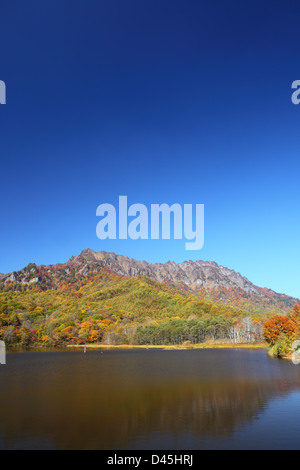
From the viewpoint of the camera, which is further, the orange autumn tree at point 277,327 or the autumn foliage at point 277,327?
the orange autumn tree at point 277,327

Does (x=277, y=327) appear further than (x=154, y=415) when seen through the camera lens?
Yes

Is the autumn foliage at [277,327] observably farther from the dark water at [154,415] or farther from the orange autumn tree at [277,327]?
the dark water at [154,415]

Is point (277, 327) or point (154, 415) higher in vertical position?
point (154, 415)

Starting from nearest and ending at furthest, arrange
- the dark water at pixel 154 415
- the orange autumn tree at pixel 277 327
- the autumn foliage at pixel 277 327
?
1. the dark water at pixel 154 415
2. the autumn foliage at pixel 277 327
3. the orange autumn tree at pixel 277 327

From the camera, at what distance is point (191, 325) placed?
153750mm

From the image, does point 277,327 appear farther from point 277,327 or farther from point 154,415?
point 154,415

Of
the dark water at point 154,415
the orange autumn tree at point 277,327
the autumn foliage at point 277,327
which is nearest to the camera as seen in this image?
the dark water at point 154,415

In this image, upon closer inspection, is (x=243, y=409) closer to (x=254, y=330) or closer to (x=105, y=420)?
(x=105, y=420)

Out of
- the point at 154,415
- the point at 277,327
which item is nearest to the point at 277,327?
the point at 277,327

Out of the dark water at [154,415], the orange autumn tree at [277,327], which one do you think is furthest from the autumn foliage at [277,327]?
the dark water at [154,415]

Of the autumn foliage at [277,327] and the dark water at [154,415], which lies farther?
the autumn foliage at [277,327]

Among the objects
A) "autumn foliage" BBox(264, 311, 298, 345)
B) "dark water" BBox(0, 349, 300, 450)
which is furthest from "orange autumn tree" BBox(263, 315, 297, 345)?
"dark water" BBox(0, 349, 300, 450)
